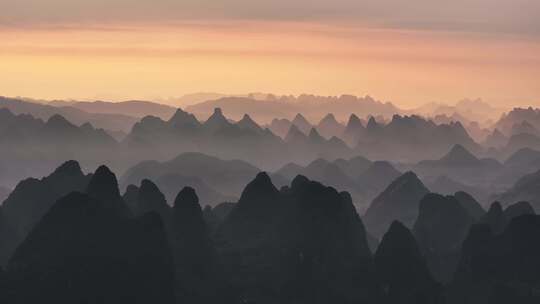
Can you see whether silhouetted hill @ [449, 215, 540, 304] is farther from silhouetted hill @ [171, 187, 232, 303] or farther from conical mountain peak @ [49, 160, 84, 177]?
conical mountain peak @ [49, 160, 84, 177]

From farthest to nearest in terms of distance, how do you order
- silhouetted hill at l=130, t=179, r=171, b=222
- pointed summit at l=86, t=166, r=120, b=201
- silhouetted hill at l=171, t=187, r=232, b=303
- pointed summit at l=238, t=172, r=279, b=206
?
1. silhouetted hill at l=130, t=179, r=171, b=222
2. pointed summit at l=238, t=172, r=279, b=206
3. pointed summit at l=86, t=166, r=120, b=201
4. silhouetted hill at l=171, t=187, r=232, b=303

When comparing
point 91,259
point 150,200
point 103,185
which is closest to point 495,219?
point 150,200

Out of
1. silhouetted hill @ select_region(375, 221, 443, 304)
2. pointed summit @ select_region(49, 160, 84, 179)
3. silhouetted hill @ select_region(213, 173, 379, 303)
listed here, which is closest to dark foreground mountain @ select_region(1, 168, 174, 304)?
silhouetted hill @ select_region(213, 173, 379, 303)

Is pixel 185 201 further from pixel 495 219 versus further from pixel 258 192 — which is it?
pixel 495 219

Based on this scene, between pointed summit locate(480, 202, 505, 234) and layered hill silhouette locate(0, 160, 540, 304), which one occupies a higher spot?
pointed summit locate(480, 202, 505, 234)

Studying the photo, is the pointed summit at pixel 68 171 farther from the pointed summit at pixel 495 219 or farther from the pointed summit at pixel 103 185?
the pointed summit at pixel 495 219

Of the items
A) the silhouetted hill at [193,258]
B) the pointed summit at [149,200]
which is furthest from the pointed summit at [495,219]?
the silhouetted hill at [193,258]

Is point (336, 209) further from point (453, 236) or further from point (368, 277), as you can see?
point (453, 236)
